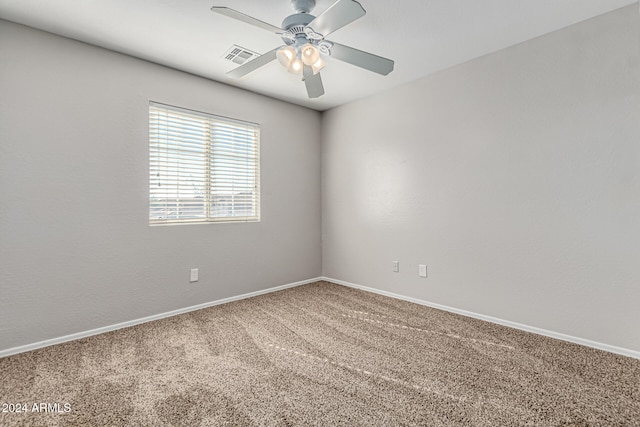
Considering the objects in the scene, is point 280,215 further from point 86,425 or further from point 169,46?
point 86,425

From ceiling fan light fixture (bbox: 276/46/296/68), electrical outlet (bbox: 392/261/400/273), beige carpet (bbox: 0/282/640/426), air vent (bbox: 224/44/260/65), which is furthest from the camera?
electrical outlet (bbox: 392/261/400/273)

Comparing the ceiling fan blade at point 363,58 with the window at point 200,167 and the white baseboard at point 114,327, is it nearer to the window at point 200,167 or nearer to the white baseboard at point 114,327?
the window at point 200,167

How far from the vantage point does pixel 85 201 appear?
249cm

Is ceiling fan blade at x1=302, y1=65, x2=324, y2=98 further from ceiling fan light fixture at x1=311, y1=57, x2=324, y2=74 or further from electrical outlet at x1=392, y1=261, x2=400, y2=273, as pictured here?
electrical outlet at x1=392, y1=261, x2=400, y2=273

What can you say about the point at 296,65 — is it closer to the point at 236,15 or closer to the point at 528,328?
the point at 236,15

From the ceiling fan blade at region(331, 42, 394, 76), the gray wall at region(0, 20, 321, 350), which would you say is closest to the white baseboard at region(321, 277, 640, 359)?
the gray wall at region(0, 20, 321, 350)

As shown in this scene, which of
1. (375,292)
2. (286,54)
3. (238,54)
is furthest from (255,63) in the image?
(375,292)

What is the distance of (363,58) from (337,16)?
403 millimetres

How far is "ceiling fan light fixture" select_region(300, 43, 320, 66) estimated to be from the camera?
1938 millimetres

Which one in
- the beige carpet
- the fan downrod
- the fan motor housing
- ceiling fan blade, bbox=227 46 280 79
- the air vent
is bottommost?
the beige carpet

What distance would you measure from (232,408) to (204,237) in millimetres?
1958

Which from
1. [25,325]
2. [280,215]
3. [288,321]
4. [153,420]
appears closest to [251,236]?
[280,215]

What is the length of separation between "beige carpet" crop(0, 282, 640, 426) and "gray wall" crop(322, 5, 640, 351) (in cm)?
39

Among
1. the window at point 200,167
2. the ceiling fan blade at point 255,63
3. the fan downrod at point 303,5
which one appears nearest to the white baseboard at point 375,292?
the window at point 200,167
